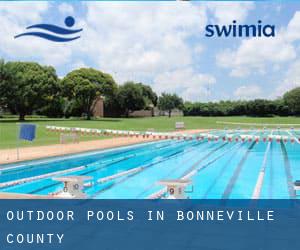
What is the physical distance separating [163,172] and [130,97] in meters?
45.8

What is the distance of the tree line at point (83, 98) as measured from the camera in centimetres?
4050

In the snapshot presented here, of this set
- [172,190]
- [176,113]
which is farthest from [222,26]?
[176,113]

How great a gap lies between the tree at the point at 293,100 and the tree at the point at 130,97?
2278 centimetres

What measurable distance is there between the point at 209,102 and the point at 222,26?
57.4 m

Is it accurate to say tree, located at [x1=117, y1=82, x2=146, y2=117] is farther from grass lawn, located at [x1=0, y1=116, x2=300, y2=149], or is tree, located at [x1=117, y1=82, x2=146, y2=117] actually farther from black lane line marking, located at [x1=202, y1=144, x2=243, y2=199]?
black lane line marking, located at [x1=202, y1=144, x2=243, y2=199]

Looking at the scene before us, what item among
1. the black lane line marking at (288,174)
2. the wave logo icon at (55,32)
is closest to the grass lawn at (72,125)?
the wave logo icon at (55,32)

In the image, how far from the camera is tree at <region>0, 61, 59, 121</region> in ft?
128

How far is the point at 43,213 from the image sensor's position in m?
5.38

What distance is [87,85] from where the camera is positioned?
149 feet

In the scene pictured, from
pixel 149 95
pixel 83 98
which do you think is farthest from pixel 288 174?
pixel 149 95

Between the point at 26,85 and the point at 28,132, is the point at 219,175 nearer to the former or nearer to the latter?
the point at 28,132

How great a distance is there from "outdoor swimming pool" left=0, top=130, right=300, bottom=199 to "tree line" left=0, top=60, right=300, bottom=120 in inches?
1052

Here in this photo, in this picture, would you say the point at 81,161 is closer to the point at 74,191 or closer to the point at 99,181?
the point at 99,181

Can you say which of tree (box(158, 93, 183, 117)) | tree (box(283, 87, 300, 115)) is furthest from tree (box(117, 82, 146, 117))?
tree (box(283, 87, 300, 115))
